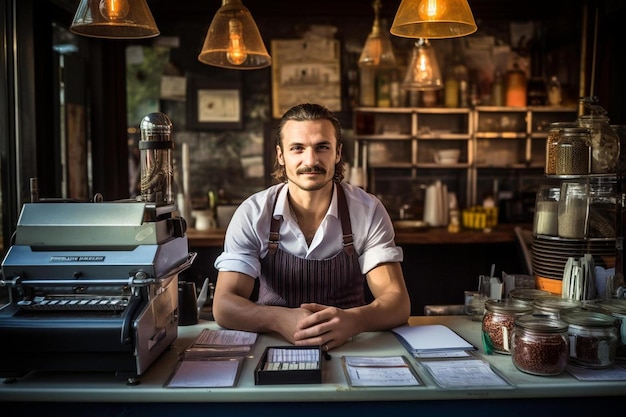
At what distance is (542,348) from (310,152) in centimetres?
115

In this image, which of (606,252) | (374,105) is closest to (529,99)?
(374,105)

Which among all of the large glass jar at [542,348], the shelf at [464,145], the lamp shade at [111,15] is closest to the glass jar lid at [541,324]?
the large glass jar at [542,348]

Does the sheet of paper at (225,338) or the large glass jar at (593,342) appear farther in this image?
the sheet of paper at (225,338)

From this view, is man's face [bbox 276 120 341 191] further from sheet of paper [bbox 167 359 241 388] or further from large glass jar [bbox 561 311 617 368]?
large glass jar [bbox 561 311 617 368]

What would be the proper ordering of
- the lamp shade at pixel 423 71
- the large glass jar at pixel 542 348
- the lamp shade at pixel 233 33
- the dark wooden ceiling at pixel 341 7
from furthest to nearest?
the dark wooden ceiling at pixel 341 7, the lamp shade at pixel 423 71, the lamp shade at pixel 233 33, the large glass jar at pixel 542 348

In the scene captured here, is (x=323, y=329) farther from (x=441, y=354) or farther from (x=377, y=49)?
(x=377, y=49)

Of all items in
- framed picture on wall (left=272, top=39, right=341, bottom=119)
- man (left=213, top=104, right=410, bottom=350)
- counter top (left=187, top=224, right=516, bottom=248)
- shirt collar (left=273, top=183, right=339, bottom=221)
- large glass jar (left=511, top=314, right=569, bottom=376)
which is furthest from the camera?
framed picture on wall (left=272, top=39, right=341, bottom=119)

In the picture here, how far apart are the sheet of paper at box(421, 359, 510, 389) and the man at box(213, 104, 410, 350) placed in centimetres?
46

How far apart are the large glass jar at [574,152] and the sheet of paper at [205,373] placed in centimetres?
157

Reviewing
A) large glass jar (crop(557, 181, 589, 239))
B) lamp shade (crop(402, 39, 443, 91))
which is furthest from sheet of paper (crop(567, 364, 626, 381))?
lamp shade (crop(402, 39, 443, 91))

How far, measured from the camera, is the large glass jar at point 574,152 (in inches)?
95.5

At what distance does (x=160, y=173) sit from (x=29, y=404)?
80 cm

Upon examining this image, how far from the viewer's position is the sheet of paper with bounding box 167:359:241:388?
162 centimetres

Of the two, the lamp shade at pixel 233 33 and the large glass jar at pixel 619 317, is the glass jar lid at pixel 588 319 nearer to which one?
the large glass jar at pixel 619 317
